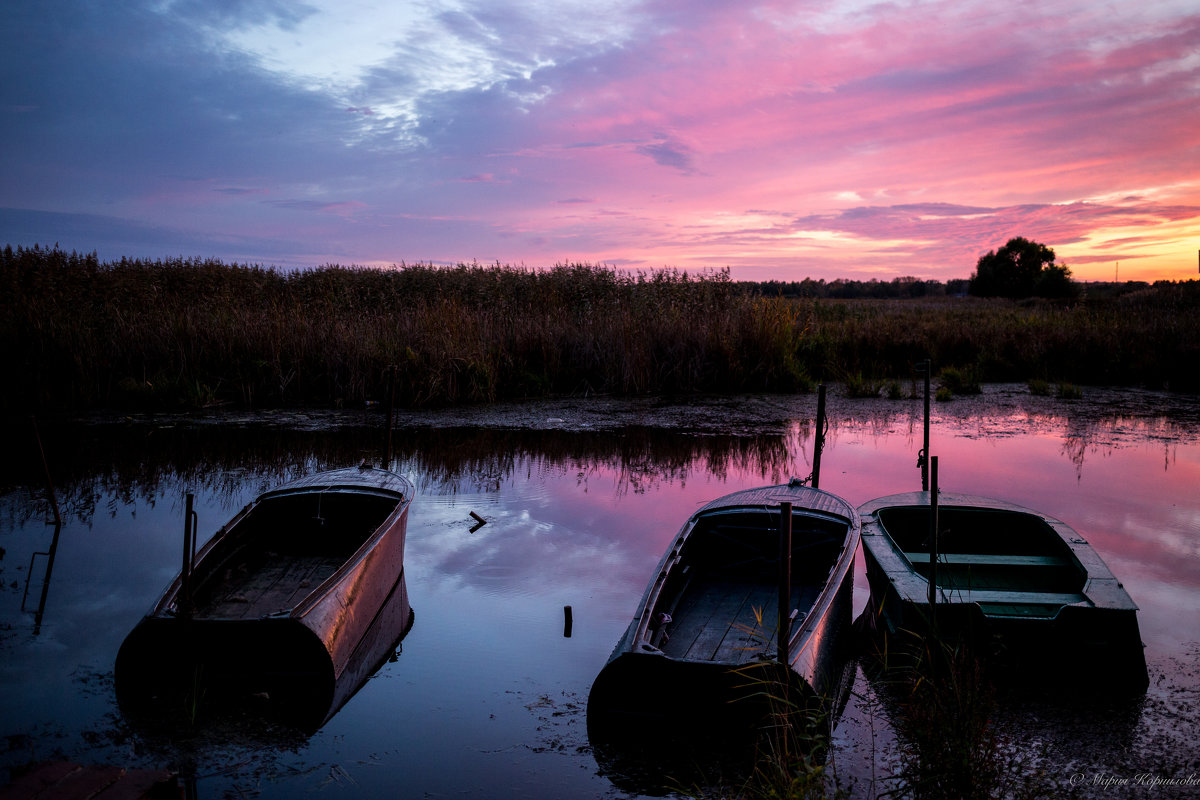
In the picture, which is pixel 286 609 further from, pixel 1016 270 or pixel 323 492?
pixel 1016 270

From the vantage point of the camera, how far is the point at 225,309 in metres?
15.9

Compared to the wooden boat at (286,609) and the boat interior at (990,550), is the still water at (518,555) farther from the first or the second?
the boat interior at (990,550)

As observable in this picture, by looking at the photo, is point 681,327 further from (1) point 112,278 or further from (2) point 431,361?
(1) point 112,278

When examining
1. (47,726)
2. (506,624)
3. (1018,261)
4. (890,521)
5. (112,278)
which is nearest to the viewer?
(47,726)

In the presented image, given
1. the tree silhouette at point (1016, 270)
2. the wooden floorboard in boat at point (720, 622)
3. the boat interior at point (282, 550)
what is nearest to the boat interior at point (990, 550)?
the wooden floorboard in boat at point (720, 622)

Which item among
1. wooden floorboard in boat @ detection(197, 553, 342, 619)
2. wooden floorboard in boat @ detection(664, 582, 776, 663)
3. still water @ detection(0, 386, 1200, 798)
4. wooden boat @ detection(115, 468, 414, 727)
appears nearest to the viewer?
still water @ detection(0, 386, 1200, 798)

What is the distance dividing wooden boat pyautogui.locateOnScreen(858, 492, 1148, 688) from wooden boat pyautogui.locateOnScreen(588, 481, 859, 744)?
1.11 feet

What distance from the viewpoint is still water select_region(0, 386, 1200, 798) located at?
11.4 ft

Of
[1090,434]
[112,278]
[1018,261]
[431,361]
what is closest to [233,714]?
[431,361]

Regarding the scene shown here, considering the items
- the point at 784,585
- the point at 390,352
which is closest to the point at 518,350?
the point at 390,352

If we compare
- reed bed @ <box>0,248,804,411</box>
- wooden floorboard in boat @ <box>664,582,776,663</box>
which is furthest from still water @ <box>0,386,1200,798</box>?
reed bed @ <box>0,248,804,411</box>

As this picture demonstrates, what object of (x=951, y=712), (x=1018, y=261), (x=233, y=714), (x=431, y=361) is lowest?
(x=233, y=714)

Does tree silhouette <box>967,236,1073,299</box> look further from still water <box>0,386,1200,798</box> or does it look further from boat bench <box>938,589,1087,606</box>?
boat bench <box>938,589,1087,606</box>

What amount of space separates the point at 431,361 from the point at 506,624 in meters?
9.22
